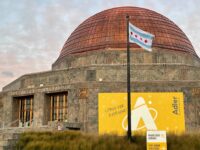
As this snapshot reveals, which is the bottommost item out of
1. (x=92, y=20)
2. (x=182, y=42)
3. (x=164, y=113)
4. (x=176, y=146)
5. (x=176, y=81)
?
(x=176, y=146)

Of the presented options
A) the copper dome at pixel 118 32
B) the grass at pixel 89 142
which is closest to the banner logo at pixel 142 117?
the grass at pixel 89 142

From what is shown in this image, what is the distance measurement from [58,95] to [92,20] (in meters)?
7.90

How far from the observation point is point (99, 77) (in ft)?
51.1

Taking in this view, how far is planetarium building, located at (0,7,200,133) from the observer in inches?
553

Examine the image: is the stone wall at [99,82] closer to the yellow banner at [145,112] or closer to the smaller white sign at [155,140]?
the yellow banner at [145,112]

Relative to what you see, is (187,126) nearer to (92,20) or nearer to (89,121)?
(89,121)

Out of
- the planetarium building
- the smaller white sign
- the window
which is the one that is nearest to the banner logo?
the planetarium building

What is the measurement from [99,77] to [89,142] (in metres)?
6.54

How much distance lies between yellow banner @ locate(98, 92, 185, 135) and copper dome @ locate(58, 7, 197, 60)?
5.68m

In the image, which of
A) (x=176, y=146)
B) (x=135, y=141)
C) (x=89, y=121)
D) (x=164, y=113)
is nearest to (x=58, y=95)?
(x=89, y=121)

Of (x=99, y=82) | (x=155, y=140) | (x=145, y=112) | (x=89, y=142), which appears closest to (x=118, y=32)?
(x=99, y=82)

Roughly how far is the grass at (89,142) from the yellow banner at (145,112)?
3.36 m

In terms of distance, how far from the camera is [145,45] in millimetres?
9727

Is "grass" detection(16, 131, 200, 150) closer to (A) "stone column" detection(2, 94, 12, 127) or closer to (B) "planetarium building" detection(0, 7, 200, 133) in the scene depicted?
(B) "planetarium building" detection(0, 7, 200, 133)
